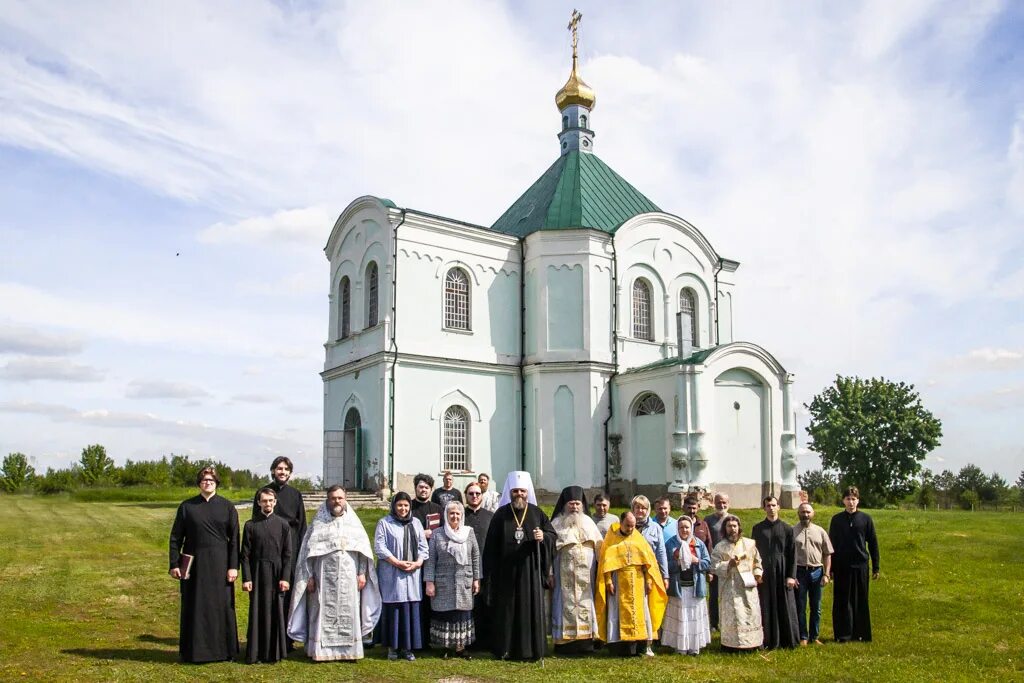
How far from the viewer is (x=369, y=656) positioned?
8586 millimetres

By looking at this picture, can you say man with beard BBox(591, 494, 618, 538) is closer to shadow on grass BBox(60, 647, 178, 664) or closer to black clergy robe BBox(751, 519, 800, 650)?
black clergy robe BBox(751, 519, 800, 650)

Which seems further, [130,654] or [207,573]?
[130,654]

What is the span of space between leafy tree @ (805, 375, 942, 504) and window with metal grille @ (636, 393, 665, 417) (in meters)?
17.0

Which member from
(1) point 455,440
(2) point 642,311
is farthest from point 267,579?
(2) point 642,311

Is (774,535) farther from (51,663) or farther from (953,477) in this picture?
(953,477)

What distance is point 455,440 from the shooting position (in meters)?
23.2

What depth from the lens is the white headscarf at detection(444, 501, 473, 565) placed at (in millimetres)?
8672

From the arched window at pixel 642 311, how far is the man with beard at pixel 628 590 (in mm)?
16805

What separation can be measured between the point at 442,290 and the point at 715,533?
1430 cm

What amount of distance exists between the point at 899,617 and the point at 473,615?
17.4ft

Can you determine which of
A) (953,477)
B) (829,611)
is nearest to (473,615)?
(829,611)

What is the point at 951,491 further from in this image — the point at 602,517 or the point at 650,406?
the point at 602,517

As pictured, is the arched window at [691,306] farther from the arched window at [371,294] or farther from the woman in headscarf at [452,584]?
the woman in headscarf at [452,584]

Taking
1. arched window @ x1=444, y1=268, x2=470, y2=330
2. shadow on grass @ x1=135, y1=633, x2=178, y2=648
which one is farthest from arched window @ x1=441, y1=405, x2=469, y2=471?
shadow on grass @ x1=135, y1=633, x2=178, y2=648
